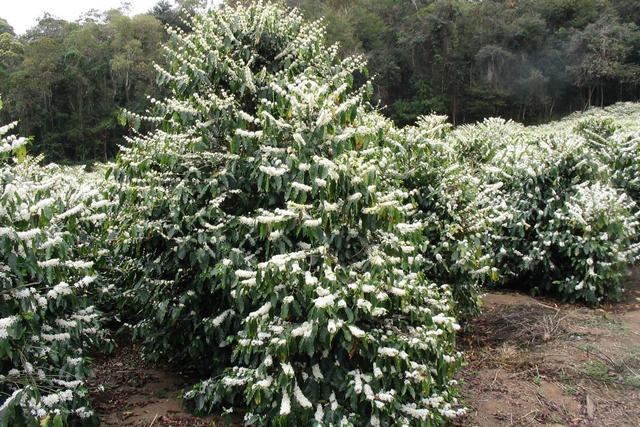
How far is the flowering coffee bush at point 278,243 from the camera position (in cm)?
275

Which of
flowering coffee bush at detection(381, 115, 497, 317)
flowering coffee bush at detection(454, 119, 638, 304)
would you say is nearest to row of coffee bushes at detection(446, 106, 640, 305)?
flowering coffee bush at detection(454, 119, 638, 304)

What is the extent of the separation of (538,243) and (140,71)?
2967 centimetres

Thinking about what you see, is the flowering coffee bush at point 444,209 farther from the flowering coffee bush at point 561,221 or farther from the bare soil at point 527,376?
the flowering coffee bush at point 561,221

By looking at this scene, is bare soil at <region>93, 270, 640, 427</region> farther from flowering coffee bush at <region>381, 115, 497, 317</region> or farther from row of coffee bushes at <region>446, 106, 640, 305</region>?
flowering coffee bush at <region>381, 115, 497, 317</region>

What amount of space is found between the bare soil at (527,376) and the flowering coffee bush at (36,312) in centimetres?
78

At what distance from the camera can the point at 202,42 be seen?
145 inches

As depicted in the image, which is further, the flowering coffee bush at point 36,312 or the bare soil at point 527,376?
the bare soil at point 527,376

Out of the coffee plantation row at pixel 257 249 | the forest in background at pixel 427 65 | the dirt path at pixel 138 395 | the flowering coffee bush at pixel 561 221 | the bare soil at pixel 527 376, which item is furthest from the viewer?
the forest in background at pixel 427 65

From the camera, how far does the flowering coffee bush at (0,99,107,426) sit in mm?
2439

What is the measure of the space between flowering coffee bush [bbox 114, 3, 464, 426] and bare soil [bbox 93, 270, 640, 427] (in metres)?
0.41

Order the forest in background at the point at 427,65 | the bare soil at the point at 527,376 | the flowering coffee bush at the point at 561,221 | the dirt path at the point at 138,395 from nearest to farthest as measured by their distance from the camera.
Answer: the dirt path at the point at 138,395, the bare soil at the point at 527,376, the flowering coffee bush at the point at 561,221, the forest in background at the point at 427,65

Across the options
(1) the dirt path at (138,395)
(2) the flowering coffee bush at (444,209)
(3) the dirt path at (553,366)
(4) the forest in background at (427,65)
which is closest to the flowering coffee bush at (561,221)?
(3) the dirt path at (553,366)

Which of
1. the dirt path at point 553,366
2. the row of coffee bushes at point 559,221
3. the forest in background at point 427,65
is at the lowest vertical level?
the dirt path at point 553,366

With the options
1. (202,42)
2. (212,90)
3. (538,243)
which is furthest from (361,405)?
(538,243)
